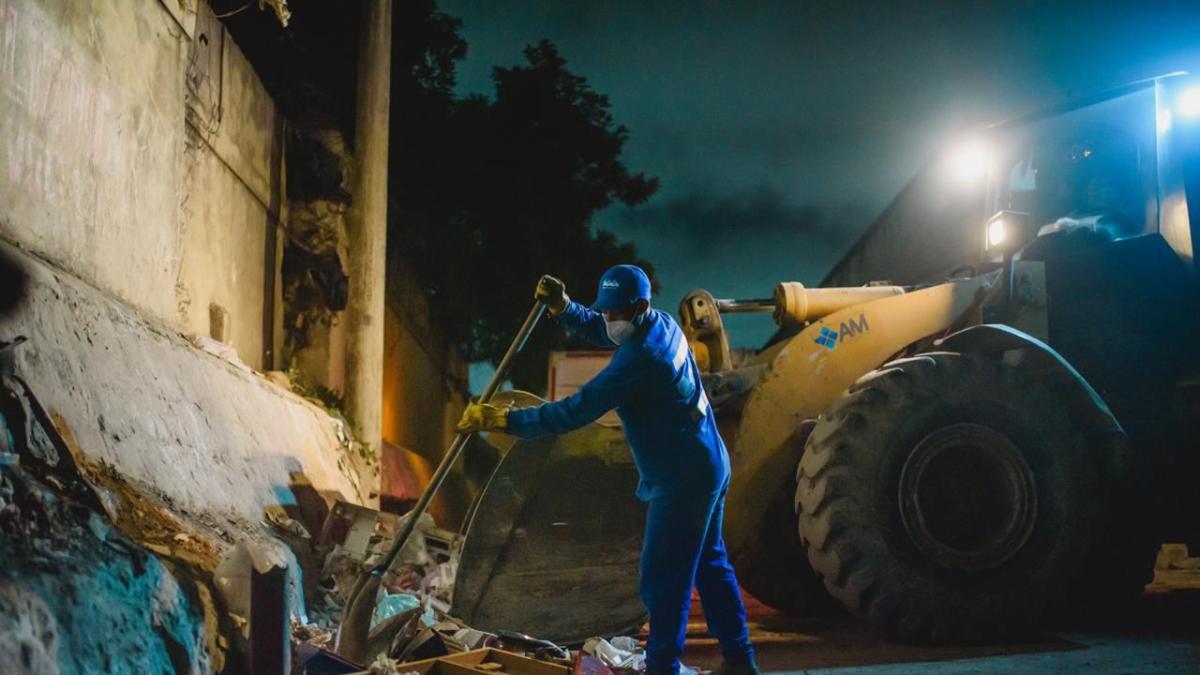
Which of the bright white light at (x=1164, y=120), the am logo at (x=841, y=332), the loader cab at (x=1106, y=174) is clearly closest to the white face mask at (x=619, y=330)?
the am logo at (x=841, y=332)

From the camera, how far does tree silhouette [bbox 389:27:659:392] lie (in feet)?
47.9

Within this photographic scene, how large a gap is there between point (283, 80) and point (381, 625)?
23.4ft

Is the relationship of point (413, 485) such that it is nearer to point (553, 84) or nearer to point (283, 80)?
point (283, 80)

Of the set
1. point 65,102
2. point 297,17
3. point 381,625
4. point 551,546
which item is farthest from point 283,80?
point 381,625

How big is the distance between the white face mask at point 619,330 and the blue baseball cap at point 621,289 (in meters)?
0.06

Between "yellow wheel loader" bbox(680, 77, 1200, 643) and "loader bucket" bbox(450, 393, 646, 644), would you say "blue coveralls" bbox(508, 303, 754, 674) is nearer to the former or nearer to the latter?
"yellow wheel loader" bbox(680, 77, 1200, 643)

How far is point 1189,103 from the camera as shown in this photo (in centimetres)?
514

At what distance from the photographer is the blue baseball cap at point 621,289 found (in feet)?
12.0

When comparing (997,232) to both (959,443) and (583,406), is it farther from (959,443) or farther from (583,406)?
(583,406)

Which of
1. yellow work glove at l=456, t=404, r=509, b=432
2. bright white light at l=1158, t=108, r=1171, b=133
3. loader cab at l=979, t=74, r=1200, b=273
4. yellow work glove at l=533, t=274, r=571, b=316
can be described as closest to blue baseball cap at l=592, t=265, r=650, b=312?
yellow work glove at l=533, t=274, r=571, b=316

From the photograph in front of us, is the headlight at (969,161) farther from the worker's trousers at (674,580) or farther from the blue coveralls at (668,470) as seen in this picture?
the worker's trousers at (674,580)

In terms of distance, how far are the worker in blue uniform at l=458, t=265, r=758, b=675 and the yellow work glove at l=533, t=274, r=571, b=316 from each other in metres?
0.48

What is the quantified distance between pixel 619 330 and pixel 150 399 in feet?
Answer: 7.00

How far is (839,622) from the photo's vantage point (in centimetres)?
519
